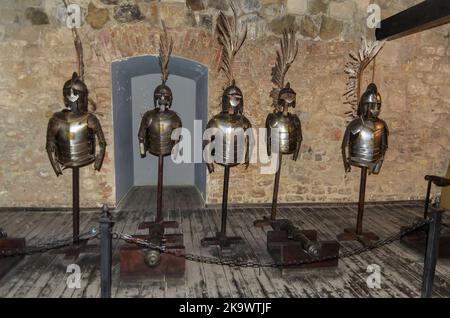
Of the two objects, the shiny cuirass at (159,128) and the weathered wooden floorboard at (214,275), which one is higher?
the shiny cuirass at (159,128)

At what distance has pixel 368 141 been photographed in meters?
4.66

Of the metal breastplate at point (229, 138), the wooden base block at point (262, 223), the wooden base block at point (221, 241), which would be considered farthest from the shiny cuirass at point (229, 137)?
the wooden base block at point (262, 223)

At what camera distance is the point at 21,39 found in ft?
17.7

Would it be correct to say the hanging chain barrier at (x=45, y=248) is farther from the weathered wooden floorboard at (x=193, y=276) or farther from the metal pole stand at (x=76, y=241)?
the weathered wooden floorboard at (x=193, y=276)

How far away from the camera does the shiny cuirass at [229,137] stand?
14.3ft

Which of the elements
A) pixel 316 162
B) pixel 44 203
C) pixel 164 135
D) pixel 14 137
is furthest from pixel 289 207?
pixel 14 137

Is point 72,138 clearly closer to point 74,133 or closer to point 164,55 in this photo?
point 74,133

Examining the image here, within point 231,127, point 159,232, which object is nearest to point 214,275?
point 159,232

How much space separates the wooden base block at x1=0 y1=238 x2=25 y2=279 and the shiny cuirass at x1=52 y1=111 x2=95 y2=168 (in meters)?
0.95

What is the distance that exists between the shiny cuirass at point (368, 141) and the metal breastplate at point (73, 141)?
3.19 meters

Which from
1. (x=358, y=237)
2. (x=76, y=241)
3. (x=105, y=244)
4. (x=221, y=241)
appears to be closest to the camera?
(x=105, y=244)

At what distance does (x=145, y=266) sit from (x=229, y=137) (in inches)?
67.0

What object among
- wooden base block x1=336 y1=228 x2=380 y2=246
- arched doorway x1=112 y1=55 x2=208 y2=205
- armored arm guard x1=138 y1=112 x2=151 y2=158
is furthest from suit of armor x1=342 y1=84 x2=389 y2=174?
armored arm guard x1=138 y1=112 x2=151 y2=158

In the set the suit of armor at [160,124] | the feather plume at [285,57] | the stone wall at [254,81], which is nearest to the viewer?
the suit of armor at [160,124]
